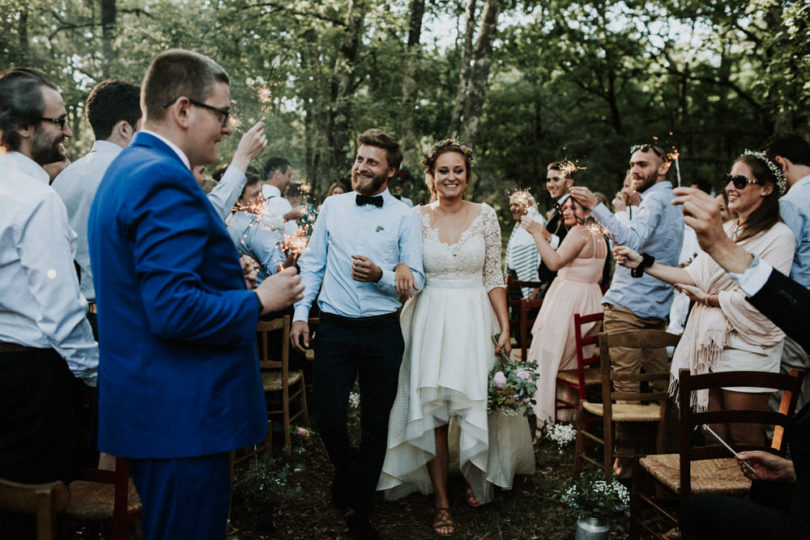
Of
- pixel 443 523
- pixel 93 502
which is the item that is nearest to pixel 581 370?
pixel 443 523

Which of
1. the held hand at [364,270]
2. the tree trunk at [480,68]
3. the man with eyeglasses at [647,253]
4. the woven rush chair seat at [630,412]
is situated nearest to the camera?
the held hand at [364,270]

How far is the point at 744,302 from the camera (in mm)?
3178

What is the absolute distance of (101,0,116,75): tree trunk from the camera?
14.8 meters

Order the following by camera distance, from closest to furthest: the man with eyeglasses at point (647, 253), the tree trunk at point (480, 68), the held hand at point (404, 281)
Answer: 1. the held hand at point (404, 281)
2. the man with eyeglasses at point (647, 253)
3. the tree trunk at point (480, 68)

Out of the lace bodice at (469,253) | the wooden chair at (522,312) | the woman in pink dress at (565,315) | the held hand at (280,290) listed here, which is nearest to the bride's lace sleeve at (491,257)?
the lace bodice at (469,253)

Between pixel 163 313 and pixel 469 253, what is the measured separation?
252cm

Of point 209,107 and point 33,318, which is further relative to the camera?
point 33,318

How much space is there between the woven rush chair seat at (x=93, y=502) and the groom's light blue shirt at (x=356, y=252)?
1359mm

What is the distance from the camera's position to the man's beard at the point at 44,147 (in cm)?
243

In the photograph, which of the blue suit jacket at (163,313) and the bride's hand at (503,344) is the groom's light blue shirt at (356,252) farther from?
the blue suit jacket at (163,313)

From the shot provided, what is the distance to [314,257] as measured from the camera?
3.68m

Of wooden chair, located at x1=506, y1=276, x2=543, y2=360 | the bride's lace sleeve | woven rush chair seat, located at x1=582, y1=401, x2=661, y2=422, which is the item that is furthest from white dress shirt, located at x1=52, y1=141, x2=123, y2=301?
wooden chair, located at x1=506, y1=276, x2=543, y2=360

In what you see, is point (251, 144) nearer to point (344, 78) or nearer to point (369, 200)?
point (369, 200)

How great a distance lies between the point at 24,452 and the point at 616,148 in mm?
17932
